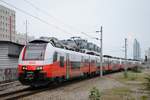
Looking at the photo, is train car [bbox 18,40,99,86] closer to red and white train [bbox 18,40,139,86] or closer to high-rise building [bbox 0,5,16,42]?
red and white train [bbox 18,40,139,86]

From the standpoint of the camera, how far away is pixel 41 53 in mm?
20234

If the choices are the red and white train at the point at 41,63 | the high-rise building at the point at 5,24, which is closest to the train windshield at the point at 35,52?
the red and white train at the point at 41,63

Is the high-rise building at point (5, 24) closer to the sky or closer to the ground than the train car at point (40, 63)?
closer to the sky

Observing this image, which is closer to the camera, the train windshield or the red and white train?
the red and white train

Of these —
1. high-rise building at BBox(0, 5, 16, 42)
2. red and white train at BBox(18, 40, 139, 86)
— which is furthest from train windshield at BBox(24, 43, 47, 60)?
high-rise building at BBox(0, 5, 16, 42)

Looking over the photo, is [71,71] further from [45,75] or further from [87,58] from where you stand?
[87,58]

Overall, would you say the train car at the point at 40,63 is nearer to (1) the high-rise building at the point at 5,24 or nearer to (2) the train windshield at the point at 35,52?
(2) the train windshield at the point at 35,52

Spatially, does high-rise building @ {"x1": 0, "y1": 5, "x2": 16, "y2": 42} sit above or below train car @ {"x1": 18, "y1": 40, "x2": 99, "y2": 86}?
above

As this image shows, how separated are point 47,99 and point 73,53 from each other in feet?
41.0

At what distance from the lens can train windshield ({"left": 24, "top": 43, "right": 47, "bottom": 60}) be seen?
20.1m

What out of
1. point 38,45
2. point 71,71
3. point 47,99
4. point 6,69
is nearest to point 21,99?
point 47,99

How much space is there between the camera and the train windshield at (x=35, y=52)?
2014cm

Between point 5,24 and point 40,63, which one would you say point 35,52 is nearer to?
point 40,63

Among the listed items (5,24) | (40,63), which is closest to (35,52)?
(40,63)
